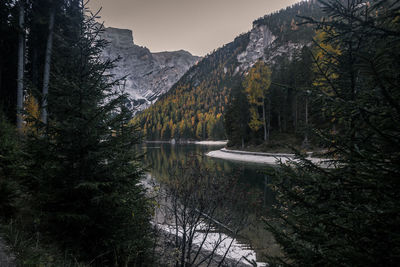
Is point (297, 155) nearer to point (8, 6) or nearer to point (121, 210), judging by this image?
point (121, 210)

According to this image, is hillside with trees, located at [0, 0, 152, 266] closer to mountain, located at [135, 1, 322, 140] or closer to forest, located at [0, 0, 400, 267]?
forest, located at [0, 0, 400, 267]

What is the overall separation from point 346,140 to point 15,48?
24627 millimetres

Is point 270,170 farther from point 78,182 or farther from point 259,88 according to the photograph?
point 259,88

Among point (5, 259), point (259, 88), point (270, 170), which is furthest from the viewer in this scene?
point (259, 88)

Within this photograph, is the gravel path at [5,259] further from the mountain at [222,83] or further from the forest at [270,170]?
the mountain at [222,83]

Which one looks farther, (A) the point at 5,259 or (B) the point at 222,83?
(B) the point at 222,83

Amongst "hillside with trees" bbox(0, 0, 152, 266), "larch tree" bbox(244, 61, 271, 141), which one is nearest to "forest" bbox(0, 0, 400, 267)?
"hillside with trees" bbox(0, 0, 152, 266)

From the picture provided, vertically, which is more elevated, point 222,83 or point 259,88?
point 222,83

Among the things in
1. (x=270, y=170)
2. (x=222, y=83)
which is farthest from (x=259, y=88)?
(x=222, y=83)

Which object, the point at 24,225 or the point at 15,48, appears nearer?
the point at 24,225

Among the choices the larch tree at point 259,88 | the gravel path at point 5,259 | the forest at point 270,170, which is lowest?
the gravel path at point 5,259

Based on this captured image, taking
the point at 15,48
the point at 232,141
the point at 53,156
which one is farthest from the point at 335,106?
the point at 232,141

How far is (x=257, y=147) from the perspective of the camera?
115 ft

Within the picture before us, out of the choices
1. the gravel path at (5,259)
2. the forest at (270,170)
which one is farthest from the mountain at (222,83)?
the gravel path at (5,259)
